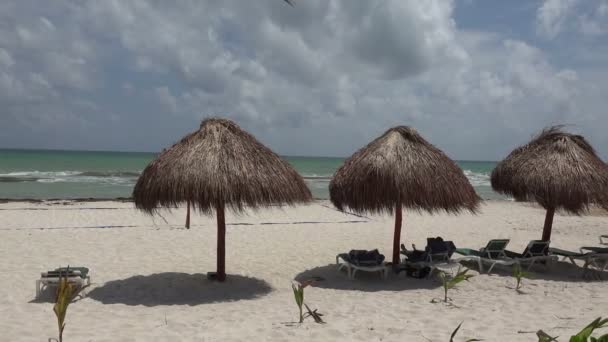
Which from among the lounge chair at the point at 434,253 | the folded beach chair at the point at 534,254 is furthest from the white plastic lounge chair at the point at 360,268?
the folded beach chair at the point at 534,254

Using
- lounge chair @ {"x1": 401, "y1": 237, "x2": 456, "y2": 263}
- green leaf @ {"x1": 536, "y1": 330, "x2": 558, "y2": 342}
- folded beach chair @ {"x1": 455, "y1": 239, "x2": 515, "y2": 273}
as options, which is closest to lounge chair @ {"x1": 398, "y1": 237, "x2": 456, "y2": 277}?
lounge chair @ {"x1": 401, "y1": 237, "x2": 456, "y2": 263}

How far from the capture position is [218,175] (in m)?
5.71

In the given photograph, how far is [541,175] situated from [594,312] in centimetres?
271

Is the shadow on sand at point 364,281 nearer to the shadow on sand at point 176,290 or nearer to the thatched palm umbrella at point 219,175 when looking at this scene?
the shadow on sand at point 176,290

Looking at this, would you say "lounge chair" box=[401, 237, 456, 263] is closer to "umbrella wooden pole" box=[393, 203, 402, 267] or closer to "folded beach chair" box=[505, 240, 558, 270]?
"umbrella wooden pole" box=[393, 203, 402, 267]

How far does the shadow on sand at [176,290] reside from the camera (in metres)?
5.81

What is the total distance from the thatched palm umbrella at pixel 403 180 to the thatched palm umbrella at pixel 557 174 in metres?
1.32

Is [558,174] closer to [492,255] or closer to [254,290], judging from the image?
[492,255]

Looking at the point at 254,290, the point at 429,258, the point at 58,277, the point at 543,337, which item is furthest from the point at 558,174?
the point at 58,277

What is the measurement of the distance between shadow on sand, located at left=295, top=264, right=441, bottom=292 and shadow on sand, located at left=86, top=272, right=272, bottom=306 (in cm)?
85

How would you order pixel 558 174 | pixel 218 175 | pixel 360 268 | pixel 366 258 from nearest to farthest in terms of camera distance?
1. pixel 218 175
2. pixel 360 268
3. pixel 366 258
4. pixel 558 174

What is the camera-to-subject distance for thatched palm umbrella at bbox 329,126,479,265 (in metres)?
6.54

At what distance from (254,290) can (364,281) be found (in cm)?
171

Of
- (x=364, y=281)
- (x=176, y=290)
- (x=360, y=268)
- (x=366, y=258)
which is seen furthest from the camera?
(x=366, y=258)
